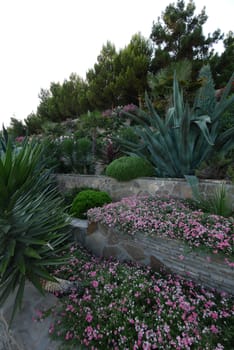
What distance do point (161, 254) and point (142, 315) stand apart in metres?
0.66

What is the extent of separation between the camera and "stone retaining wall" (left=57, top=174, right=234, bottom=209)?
268cm

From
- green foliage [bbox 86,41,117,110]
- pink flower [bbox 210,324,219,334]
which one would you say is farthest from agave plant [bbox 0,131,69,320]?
green foliage [bbox 86,41,117,110]

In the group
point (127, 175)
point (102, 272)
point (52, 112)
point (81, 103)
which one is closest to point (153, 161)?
point (127, 175)

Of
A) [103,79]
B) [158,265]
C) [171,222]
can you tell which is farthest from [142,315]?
[103,79]

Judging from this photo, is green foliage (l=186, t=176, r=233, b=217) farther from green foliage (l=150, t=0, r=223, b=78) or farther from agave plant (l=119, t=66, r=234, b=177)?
green foliage (l=150, t=0, r=223, b=78)

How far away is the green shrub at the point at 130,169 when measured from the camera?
3350 millimetres

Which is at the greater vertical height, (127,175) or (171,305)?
(127,175)

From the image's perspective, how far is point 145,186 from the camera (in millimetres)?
3264

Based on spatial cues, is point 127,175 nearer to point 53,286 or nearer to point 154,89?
point 53,286

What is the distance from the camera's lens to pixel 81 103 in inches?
432

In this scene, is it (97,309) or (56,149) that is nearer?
(97,309)

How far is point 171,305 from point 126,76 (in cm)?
945

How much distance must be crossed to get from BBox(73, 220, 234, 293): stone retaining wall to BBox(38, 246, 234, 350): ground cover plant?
10 centimetres

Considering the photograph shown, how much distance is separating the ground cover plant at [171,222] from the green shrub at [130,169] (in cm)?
72
